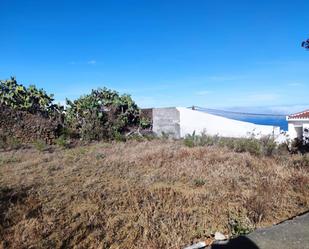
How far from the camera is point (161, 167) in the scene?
18.4 feet

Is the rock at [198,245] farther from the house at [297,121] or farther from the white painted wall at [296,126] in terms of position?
the white painted wall at [296,126]

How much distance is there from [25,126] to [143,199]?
7889 mm

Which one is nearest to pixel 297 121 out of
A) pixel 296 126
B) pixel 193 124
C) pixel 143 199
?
pixel 296 126

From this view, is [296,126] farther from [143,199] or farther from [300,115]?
[143,199]

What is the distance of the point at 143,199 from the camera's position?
12.1 ft

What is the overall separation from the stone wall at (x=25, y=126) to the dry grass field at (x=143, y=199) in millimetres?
4020

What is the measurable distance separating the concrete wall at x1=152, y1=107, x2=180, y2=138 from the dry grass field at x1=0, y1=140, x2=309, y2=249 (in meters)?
5.54

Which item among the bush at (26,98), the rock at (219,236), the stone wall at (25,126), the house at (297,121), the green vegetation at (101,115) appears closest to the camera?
the rock at (219,236)

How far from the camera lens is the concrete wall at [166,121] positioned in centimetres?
1162

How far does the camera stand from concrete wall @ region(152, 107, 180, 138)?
38.1ft

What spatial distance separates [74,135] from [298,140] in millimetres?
7847

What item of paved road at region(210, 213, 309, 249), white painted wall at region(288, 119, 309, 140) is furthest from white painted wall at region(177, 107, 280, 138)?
paved road at region(210, 213, 309, 249)

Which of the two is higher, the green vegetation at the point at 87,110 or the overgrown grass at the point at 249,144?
the green vegetation at the point at 87,110

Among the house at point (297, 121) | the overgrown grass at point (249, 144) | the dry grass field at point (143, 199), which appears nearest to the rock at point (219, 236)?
the dry grass field at point (143, 199)
